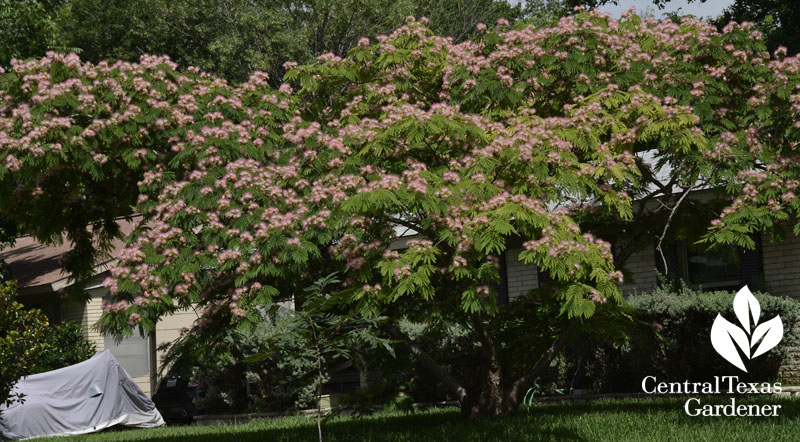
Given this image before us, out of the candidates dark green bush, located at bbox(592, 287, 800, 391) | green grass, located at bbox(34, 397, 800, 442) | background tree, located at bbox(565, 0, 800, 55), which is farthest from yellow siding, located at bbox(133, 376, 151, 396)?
background tree, located at bbox(565, 0, 800, 55)

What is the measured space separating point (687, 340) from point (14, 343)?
10.4m

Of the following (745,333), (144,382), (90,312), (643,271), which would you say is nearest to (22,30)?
(90,312)

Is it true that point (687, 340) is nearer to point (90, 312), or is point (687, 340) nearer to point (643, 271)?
point (643, 271)

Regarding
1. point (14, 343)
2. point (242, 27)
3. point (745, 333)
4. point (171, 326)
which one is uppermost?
point (242, 27)

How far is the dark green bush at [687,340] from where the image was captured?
46.9 ft

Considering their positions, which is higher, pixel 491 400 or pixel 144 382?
pixel 491 400

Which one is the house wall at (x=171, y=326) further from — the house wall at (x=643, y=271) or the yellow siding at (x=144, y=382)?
the house wall at (x=643, y=271)

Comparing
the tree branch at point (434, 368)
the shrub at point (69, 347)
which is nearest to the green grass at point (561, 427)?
the tree branch at point (434, 368)

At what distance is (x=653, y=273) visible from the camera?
16922 mm

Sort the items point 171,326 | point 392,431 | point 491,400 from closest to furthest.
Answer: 1. point 392,431
2. point 491,400
3. point 171,326

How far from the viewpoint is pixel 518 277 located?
18.5 m

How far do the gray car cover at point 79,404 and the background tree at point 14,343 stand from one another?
5179 millimetres

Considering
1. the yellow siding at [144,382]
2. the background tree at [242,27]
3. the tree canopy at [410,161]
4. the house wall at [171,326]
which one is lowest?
the yellow siding at [144,382]

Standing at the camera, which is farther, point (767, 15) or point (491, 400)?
point (767, 15)
